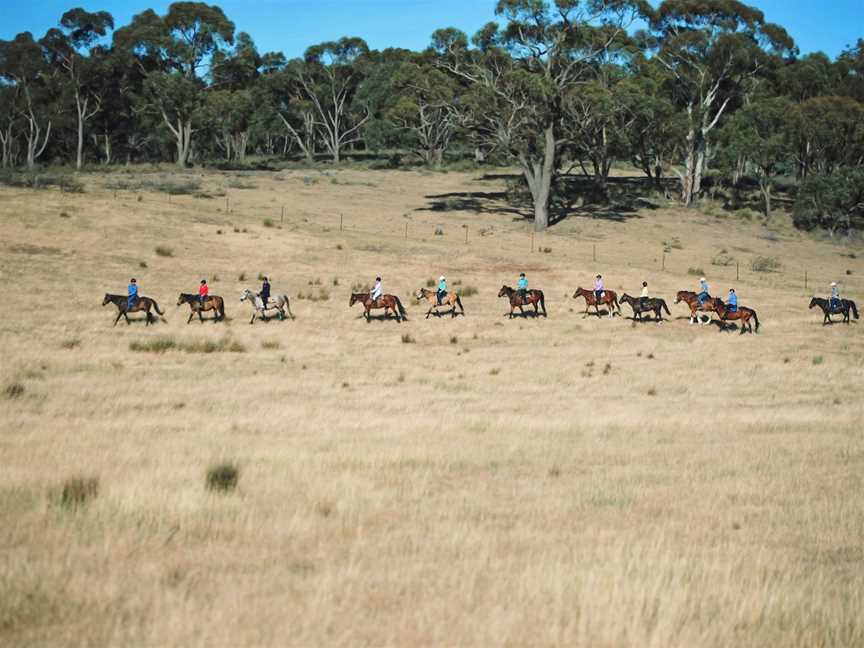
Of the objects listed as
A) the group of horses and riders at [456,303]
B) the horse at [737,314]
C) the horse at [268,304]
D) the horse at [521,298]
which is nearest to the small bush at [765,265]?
the group of horses and riders at [456,303]

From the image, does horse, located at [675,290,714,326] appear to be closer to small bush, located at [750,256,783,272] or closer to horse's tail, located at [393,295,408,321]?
horse's tail, located at [393,295,408,321]

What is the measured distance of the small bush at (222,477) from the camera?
10.6 m

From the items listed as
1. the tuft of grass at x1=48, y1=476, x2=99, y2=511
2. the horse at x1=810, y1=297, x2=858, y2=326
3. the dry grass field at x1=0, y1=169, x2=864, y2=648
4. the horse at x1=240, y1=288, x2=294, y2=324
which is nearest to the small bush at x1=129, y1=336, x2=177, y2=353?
the dry grass field at x1=0, y1=169, x2=864, y2=648

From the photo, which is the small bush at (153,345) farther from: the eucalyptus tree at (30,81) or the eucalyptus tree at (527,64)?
the eucalyptus tree at (30,81)

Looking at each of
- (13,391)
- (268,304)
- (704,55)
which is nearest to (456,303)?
(268,304)

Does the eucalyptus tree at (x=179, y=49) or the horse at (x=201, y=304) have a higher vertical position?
the eucalyptus tree at (x=179, y=49)

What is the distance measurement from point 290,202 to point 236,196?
15.2 ft

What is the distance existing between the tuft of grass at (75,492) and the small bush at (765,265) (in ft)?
163

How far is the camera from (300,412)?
18016 millimetres

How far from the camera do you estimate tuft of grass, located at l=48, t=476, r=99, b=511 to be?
932 cm

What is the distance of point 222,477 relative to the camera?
439 inches

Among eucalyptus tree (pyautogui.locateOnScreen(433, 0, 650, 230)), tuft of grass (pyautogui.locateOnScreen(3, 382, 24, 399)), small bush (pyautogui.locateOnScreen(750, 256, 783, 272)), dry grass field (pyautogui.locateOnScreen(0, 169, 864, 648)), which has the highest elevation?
eucalyptus tree (pyautogui.locateOnScreen(433, 0, 650, 230))

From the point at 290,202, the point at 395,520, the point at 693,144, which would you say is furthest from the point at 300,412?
Result: the point at 693,144

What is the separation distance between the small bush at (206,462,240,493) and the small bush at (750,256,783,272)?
157 feet
